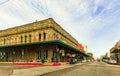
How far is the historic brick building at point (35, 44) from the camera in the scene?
36.3 meters

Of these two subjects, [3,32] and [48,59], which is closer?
[48,59]

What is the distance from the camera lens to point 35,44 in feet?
117

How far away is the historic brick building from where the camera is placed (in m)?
36.3

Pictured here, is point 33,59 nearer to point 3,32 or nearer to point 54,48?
point 54,48

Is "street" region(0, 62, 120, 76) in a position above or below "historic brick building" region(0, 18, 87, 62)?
below

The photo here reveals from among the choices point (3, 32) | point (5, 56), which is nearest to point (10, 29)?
point (3, 32)

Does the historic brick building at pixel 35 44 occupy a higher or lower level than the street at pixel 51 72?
higher

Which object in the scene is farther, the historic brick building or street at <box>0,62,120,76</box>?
the historic brick building

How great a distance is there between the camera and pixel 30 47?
3981 centimetres

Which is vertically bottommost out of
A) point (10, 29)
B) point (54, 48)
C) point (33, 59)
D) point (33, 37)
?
point (33, 59)

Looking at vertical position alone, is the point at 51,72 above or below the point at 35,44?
below

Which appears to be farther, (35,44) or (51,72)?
(35,44)

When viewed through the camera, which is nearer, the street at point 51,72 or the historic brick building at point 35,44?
the street at point 51,72

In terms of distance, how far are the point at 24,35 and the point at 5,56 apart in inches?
339
